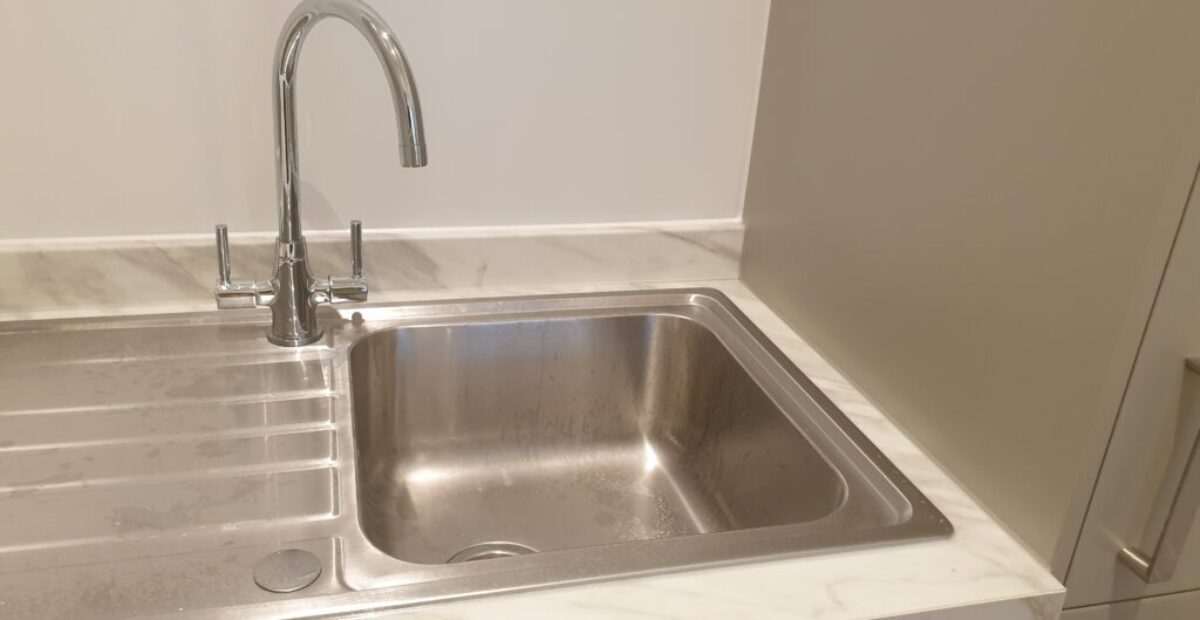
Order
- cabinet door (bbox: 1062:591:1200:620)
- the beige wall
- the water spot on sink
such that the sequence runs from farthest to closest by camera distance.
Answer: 1. the water spot on sink
2. cabinet door (bbox: 1062:591:1200:620)
3. the beige wall

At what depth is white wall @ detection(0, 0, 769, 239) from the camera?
1005mm

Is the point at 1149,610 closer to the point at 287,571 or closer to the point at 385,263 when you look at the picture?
the point at 287,571

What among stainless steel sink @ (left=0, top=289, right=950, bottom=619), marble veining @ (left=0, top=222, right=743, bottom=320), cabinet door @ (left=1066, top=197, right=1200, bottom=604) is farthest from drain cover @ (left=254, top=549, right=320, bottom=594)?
cabinet door @ (left=1066, top=197, right=1200, bottom=604)

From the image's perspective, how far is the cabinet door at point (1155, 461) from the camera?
66 cm

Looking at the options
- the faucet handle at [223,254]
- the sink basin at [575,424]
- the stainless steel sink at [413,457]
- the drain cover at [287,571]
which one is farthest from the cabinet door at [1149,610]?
the faucet handle at [223,254]

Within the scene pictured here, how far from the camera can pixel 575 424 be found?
1.20 meters

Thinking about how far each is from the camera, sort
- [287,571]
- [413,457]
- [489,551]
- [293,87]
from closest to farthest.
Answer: [287,571] < [293,87] < [489,551] < [413,457]

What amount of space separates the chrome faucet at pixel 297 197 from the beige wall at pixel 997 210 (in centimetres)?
51

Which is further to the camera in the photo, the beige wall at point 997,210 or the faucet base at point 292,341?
the faucet base at point 292,341

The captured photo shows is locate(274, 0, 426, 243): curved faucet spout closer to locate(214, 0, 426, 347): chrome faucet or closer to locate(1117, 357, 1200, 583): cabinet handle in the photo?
locate(214, 0, 426, 347): chrome faucet

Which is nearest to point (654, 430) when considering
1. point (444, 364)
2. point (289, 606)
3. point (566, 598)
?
point (444, 364)

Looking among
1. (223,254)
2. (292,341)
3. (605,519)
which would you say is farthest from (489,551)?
(223,254)

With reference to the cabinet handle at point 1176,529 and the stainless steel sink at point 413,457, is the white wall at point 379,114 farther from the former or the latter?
the cabinet handle at point 1176,529

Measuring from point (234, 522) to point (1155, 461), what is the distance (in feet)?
2.55
